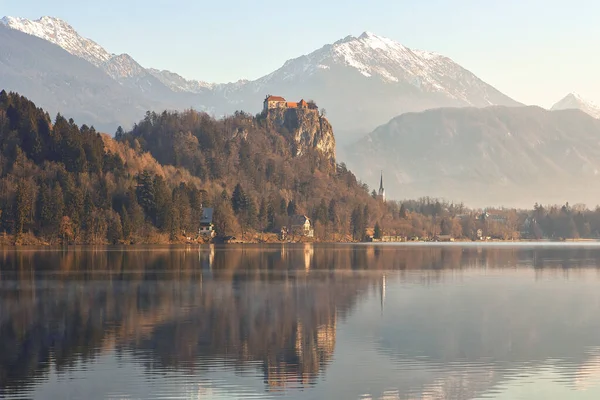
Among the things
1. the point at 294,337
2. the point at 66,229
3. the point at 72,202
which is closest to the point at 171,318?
the point at 294,337

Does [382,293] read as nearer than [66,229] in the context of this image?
Yes

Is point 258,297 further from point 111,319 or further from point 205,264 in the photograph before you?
point 205,264

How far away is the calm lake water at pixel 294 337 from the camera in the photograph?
127ft

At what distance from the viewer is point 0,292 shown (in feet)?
242

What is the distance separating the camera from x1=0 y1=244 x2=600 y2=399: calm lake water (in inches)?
1529

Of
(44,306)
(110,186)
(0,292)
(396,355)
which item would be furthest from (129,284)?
(110,186)

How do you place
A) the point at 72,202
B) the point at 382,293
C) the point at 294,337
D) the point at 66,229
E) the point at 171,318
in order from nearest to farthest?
the point at 294,337 < the point at 171,318 < the point at 382,293 < the point at 66,229 < the point at 72,202

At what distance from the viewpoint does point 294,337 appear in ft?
169

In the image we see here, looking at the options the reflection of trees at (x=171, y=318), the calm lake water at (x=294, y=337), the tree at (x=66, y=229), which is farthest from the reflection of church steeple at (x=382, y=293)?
the tree at (x=66, y=229)

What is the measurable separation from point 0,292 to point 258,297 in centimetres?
2079

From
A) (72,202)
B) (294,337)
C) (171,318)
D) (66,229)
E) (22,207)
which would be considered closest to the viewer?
(294,337)

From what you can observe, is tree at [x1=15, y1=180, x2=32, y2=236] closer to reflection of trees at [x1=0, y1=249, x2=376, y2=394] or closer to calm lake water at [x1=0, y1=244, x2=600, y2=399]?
reflection of trees at [x1=0, y1=249, x2=376, y2=394]

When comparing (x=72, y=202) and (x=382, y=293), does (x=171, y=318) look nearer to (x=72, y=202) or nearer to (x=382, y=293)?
→ (x=382, y=293)

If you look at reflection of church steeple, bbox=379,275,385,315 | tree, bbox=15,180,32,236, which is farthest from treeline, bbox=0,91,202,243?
reflection of church steeple, bbox=379,275,385,315
